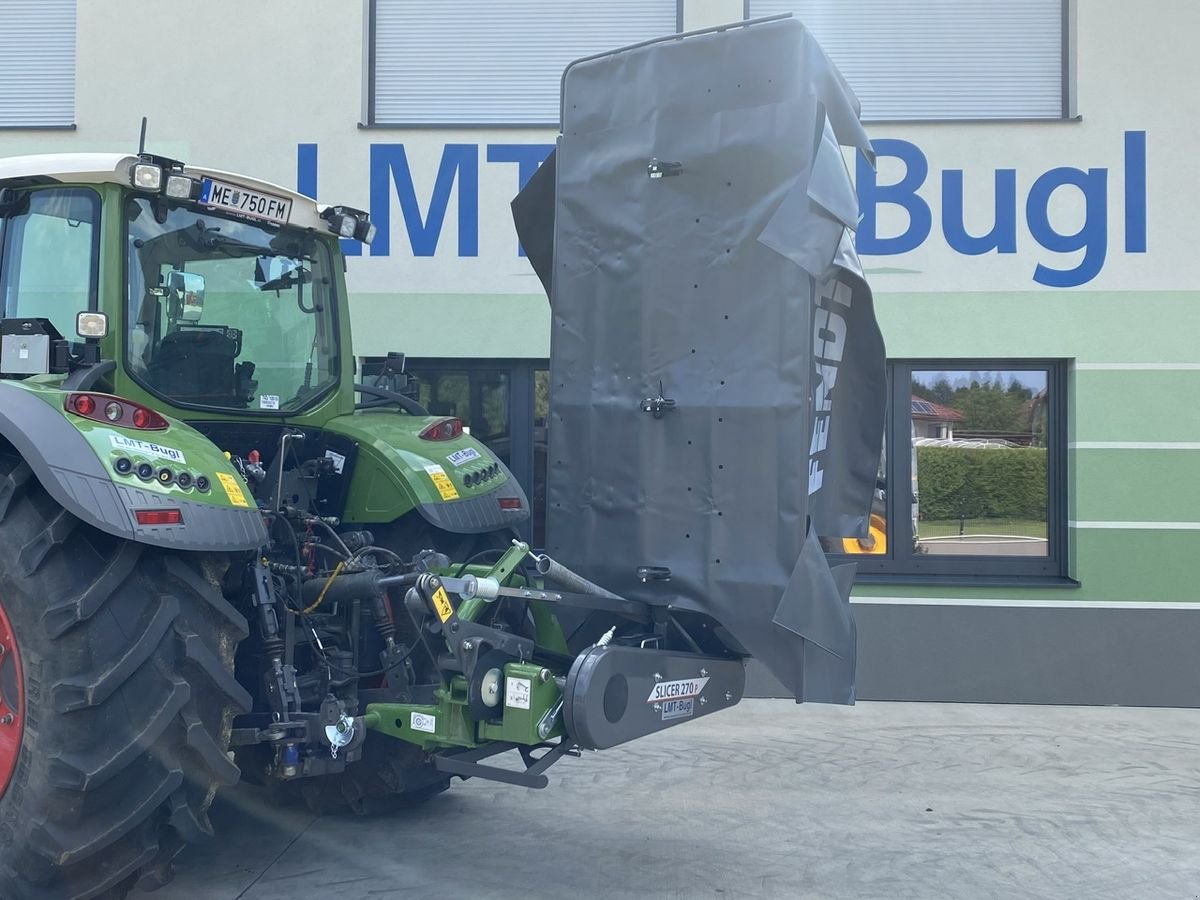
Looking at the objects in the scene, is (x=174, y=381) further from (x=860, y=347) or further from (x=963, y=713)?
(x=963, y=713)

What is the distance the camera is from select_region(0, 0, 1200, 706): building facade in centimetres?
727

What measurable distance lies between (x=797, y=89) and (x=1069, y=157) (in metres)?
4.18

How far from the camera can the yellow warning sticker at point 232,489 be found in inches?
145

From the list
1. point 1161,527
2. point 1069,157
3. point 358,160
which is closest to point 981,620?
point 1161,527

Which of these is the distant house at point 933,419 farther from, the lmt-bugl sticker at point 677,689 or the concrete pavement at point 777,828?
the lmt-bugl sticker at point 677,689

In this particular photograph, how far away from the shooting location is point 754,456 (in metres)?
3.93

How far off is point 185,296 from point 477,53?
4.03 metres

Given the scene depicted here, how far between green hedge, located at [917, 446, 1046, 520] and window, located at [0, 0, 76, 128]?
5.92 meters

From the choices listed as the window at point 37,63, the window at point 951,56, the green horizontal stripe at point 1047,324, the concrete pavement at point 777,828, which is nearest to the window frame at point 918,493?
the green horizontal stripe at point 1047,324

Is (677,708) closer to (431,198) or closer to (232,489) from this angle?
(232,489)

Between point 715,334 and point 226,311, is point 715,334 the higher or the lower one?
the lower one

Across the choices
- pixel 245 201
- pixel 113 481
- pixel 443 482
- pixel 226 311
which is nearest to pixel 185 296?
pixel 226 311

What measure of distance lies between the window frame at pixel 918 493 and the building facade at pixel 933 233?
17 mm

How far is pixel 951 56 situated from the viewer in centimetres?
762
